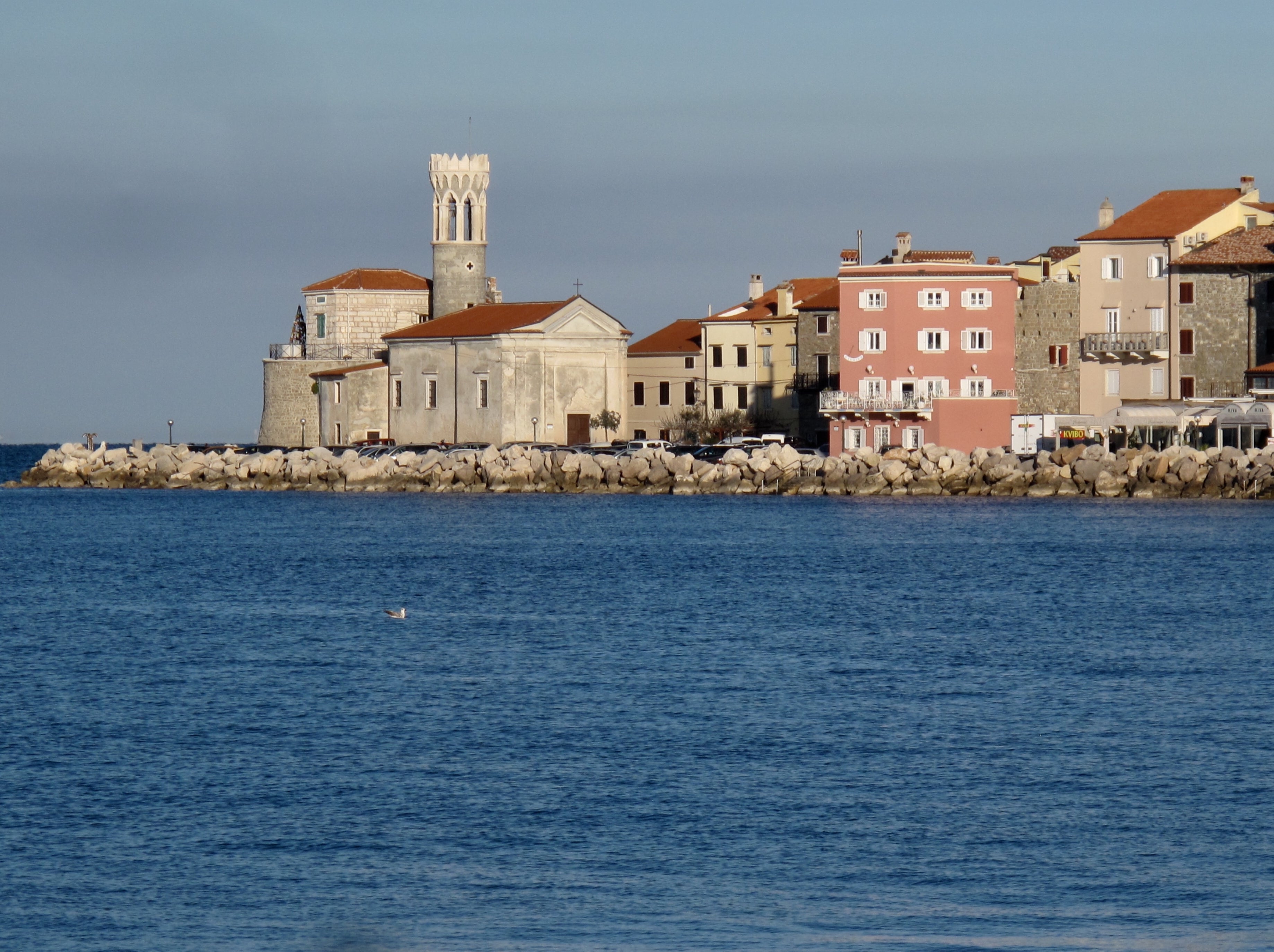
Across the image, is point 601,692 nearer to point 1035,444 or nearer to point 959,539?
point 959,539

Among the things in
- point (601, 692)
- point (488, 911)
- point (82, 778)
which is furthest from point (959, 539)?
point (488, 911)

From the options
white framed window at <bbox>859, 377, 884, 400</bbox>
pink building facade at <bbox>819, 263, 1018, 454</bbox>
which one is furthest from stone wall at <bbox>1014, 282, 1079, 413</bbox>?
white framed window at <bbox>859, 377, 884, 400</bbox>

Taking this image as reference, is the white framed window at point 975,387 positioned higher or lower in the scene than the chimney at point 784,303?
lower

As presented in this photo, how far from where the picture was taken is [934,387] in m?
61.5

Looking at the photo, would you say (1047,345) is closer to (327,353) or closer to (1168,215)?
(1168,215)

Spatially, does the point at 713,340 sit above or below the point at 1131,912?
above

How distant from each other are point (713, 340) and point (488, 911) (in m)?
60.7

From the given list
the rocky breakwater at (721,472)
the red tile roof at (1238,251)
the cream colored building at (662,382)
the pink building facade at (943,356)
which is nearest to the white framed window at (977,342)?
the pink building facade at (943,356)

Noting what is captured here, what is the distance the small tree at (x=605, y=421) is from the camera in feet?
243

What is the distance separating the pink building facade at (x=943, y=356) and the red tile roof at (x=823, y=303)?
Result: 463 cm

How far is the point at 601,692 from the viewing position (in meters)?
20.9

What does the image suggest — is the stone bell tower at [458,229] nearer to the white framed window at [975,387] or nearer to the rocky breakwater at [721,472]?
the rocky breakwater at [721,472]

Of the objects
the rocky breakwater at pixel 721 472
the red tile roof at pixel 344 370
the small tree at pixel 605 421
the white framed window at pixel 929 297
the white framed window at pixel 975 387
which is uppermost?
the white framed window at pixel 929 297

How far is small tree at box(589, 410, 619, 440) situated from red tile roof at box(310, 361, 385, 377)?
9.46m
